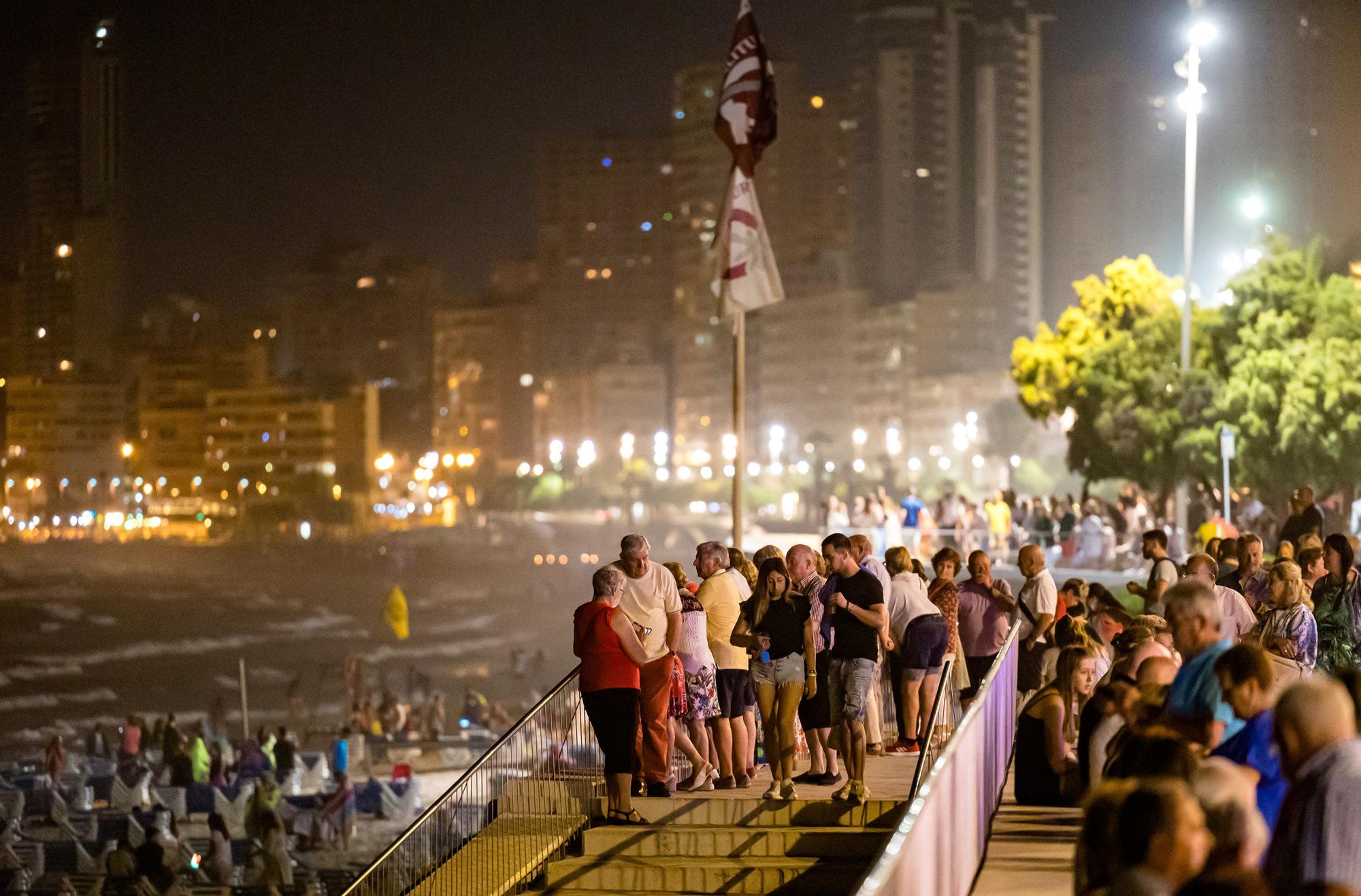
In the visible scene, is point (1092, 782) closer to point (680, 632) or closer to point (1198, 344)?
point (680, 632)

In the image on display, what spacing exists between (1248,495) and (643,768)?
27893 mm

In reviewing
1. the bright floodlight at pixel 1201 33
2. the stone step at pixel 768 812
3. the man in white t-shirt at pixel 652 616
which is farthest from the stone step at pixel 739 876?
the bright floodlight at pixel 1201 33

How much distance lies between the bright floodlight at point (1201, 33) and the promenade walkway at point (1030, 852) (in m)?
24.1

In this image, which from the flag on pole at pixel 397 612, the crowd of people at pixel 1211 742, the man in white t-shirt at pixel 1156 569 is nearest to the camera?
the crowd of people at pixel 1211 742

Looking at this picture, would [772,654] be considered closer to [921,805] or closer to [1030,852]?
[1030,852]

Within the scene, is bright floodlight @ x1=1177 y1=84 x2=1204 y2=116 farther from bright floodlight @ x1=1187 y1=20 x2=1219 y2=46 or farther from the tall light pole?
bright floodlight @ x1=1187 y1=20 x2=1219 y2=46

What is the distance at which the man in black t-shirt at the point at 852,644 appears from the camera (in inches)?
466

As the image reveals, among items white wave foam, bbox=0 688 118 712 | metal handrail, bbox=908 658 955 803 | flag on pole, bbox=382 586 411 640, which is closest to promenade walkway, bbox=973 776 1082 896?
metal handrail, bbox=908 658 955 803

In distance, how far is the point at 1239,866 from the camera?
4.84 metres

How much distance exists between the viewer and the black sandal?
41.8ft

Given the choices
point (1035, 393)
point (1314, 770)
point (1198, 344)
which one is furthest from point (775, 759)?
point (1035, 393)

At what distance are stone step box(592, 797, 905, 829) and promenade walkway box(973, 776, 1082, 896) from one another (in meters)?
0.93

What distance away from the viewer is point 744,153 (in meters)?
18.6

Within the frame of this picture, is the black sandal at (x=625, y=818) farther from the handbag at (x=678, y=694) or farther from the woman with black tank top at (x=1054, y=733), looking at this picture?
the woman with black tank top at (x=1054, y=733)
